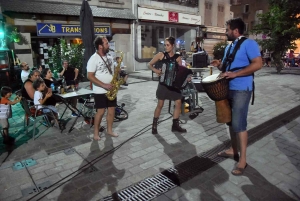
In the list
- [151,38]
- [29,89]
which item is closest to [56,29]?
[151,38]

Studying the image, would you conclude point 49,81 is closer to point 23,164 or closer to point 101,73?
point 101,73

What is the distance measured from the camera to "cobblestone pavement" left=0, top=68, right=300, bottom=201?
9.35ft

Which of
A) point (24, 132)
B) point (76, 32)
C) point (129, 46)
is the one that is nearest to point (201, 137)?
point (24, 132)

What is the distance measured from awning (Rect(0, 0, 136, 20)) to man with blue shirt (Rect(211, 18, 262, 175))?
35.9 ft

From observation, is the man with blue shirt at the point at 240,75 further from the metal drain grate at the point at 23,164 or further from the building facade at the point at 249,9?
the building facade at the point at 249,9

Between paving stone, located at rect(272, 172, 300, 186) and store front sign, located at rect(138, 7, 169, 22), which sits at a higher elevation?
store front sign, located at rect(138, 7, 169, 22)

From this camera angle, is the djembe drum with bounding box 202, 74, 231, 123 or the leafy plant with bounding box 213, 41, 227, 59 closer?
the djembe drum with bounding box 202, 74, 231, 123

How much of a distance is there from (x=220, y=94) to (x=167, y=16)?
52.0 ft

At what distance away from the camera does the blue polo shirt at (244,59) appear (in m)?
2.87

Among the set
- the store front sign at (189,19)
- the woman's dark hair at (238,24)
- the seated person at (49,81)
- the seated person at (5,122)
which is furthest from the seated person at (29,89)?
the store front sign at (189,19)

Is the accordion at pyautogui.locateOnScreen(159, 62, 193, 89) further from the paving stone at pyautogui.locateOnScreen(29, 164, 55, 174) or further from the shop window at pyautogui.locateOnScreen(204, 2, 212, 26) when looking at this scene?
the shop window at pyautogui.locateOnScreen(204, 2, 212, 26)

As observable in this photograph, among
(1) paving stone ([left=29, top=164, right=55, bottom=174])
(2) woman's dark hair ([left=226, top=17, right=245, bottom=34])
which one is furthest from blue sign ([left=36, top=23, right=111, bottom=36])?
(2) woman's dark hair ([left=226, top=17, right=245, bottom=34])

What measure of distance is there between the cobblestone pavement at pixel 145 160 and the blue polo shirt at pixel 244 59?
3.87 feet

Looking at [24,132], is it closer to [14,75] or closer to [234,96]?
[234,96]
